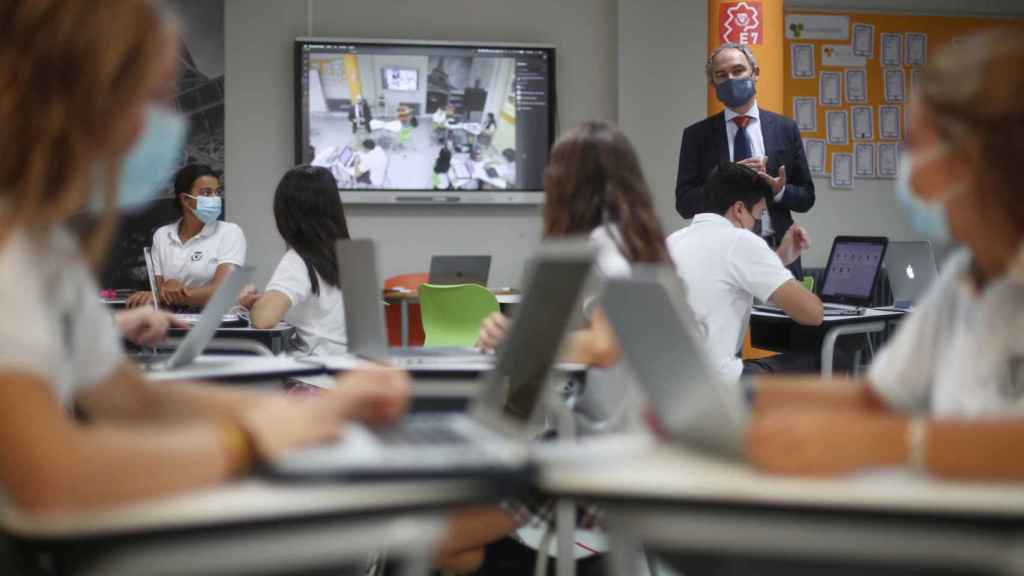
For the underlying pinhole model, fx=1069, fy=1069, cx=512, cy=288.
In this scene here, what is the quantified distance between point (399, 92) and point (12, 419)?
6.34 m

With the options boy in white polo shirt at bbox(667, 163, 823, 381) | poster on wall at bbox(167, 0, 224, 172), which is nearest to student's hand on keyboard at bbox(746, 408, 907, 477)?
boy in white polo shirt at bbox(667, 163, 823, 381)

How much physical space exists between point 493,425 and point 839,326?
293cm

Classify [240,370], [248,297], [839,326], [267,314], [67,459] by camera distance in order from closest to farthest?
1. [67,459]
2. [240,370]
3. [267,314]
4. [248,297]
5. [839,326]

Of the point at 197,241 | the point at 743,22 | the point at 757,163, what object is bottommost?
the point at 197,241

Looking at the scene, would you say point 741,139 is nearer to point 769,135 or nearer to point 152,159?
point 769,135

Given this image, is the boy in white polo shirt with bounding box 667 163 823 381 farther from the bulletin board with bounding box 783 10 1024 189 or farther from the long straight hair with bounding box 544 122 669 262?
the bulletin board with bounding box 783 10 1024 189

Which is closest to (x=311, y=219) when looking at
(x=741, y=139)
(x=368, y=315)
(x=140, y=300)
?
(x=368, y=315)

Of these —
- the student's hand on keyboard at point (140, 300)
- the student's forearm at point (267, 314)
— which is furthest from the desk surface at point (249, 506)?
the student's hand on keyboard at point (140, 300)

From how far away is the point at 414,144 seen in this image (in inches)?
A: 282

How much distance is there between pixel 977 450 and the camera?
108 centimetres

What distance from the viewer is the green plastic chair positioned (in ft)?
14.2

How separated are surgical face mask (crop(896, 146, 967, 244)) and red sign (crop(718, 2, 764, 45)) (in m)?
4.87

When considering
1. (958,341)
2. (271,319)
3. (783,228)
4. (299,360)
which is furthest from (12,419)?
(783,228)

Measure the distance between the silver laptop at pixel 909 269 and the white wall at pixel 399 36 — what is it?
111 inches
